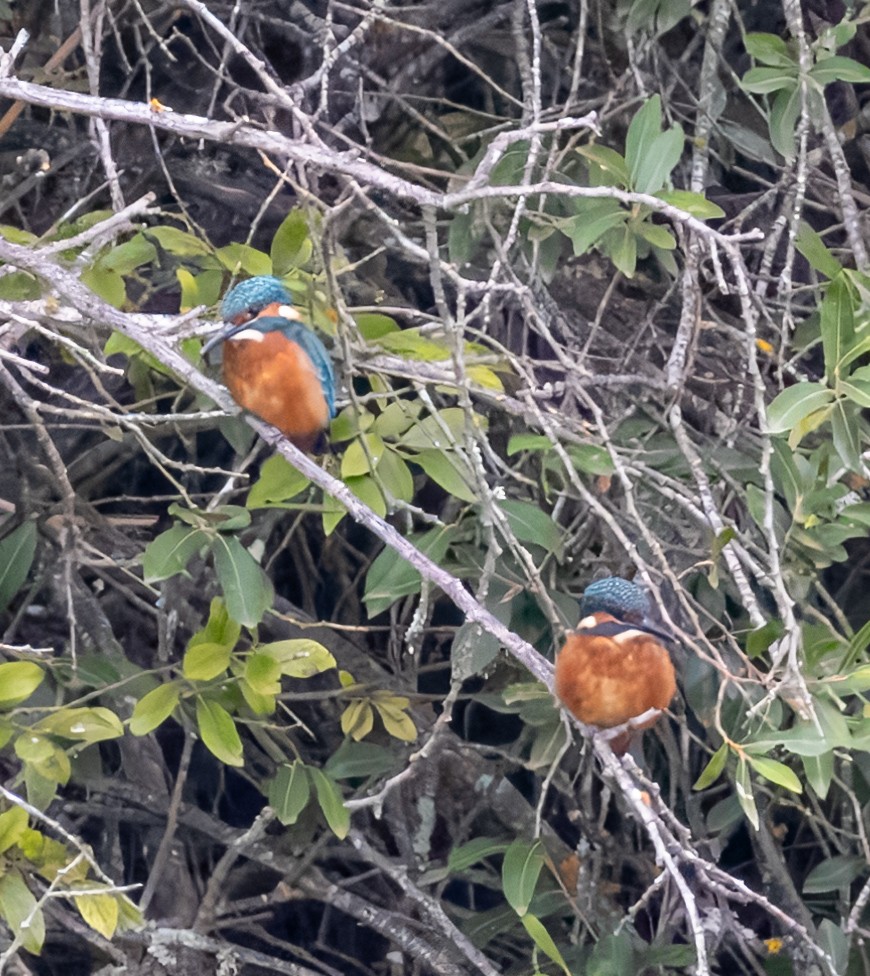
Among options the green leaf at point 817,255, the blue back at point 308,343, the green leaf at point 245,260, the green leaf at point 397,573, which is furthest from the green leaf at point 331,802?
the green leaf at point 817,255

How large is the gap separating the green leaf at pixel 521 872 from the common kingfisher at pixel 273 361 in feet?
2.77

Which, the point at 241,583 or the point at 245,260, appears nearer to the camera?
the point at 241,583

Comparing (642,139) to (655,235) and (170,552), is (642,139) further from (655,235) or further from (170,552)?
(170,552)

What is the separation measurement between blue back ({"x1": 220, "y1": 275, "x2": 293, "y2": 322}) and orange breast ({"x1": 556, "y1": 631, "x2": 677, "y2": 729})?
760 millimetres

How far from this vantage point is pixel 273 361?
2.29 meters

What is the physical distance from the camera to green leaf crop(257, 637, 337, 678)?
226 cm

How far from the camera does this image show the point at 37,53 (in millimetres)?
3014

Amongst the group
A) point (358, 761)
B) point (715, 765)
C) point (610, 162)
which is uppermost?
point (610, 162)

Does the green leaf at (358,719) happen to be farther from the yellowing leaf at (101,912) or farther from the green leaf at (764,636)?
the green leaf at (764,636)

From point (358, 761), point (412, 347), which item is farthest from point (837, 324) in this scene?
point (358, 761)

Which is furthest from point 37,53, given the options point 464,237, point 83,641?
point 83,641

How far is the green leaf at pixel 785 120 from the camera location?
2588 millimetres

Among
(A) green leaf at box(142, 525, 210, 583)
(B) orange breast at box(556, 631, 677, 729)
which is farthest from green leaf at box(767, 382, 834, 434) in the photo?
(A) green leaf at box(142, 525, 210, 583)

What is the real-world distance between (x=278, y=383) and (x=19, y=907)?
92cm
